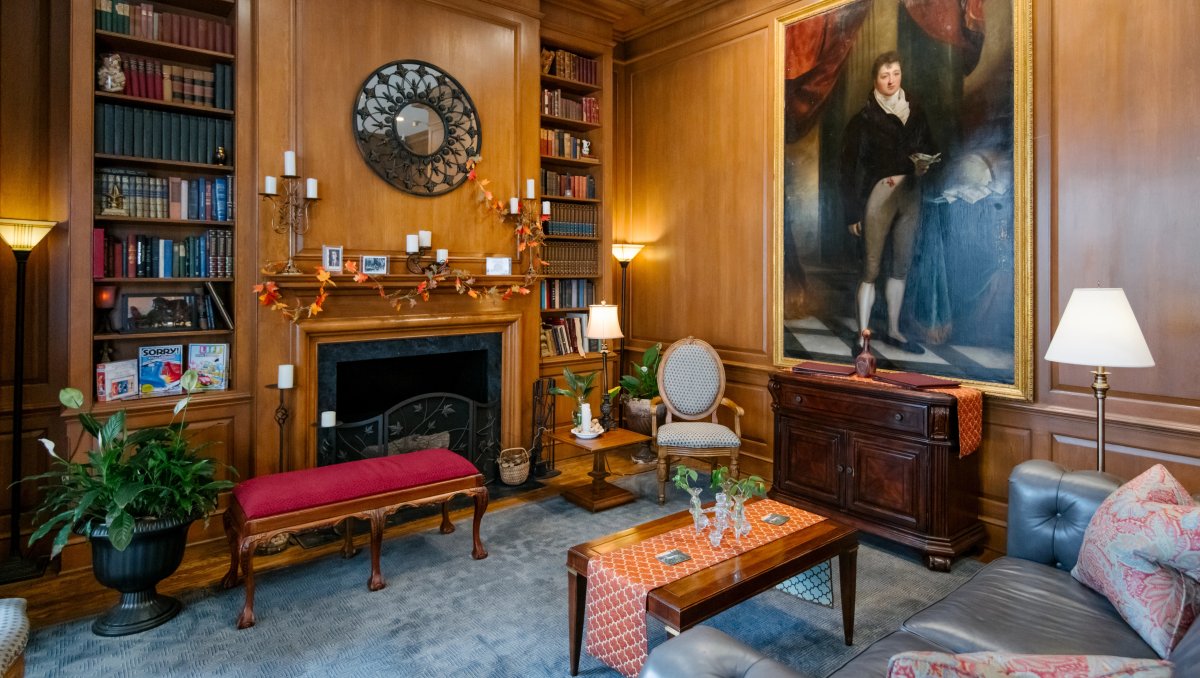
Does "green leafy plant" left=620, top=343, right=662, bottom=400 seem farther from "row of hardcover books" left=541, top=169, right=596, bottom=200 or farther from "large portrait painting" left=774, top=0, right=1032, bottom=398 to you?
"row of hardcover books" left=541, top=169, right=596, bottom=200

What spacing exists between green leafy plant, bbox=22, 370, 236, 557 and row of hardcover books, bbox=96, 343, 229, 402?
61 centimetres

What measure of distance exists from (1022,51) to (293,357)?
13.9 feet

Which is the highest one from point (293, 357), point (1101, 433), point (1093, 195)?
point (1093, 195)

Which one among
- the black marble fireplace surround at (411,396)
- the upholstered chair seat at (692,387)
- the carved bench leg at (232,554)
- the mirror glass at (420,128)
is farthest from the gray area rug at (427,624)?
the mirror glass at (420,128)

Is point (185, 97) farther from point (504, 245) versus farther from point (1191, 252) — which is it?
point (1191, 252)

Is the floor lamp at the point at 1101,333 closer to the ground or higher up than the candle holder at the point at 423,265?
closer to the ground

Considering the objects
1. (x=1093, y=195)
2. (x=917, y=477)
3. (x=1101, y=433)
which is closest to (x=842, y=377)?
(x=917, y=477)

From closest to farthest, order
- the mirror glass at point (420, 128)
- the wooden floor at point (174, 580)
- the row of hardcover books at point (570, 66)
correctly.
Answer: the wooden floor at point (174, 580) < the mirror glass at point (420, 128) < the row of hardcover books at point (570, 66)

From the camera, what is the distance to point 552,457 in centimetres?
500

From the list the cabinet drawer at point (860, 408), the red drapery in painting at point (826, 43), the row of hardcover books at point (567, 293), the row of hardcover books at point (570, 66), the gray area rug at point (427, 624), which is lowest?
the gray area rug at point (427, 624)

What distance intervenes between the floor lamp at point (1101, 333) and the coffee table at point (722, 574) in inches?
45.9

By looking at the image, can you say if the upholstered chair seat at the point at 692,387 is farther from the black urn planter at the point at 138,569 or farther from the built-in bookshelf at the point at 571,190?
the black urn planter at the point at 138,569

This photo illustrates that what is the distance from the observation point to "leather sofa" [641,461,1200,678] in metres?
1.38

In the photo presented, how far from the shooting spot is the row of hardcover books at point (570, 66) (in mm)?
5043
